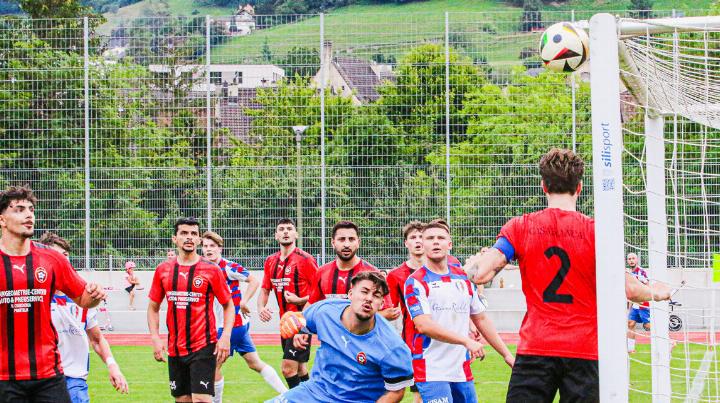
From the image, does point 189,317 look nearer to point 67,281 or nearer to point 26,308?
point 67,281

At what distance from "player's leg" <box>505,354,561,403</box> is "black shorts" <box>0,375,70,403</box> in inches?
123

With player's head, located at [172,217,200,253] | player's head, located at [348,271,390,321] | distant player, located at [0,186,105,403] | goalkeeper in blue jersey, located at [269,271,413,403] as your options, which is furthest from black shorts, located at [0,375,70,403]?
player's head, located at [172,217,200,253]

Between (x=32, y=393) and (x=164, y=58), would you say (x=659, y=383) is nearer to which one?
(x=32, y=393)

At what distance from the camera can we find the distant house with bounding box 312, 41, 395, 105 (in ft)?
71.3

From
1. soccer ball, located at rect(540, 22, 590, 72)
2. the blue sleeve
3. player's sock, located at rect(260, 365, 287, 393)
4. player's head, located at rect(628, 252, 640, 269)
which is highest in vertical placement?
soccer ball, located at rect(540, 22, 590, 72)

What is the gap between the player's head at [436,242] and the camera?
8109 millimetres

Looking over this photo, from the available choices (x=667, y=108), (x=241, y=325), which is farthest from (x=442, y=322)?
(x=241, y=325)

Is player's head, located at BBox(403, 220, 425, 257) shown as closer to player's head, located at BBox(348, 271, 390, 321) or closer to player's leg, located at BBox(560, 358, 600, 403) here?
player's head, located at BBox(348, 271, 390, 321)

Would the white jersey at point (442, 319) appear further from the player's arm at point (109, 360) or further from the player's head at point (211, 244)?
the player's head at point (211, 244)

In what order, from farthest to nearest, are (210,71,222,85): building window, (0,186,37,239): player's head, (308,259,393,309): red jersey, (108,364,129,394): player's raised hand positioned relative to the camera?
1. (210,71,222,85): building window
2. (308,259,393,309): red jersey
3. (108,364,129,394): player's raised hand
4. (0,186,37,239): player's head

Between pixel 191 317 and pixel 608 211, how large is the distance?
5.08 meters

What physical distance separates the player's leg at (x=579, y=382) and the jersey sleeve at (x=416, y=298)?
80.6 inches

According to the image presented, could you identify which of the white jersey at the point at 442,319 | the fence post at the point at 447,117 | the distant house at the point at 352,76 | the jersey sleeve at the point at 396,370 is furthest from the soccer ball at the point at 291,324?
the distant house at the point at 352,76

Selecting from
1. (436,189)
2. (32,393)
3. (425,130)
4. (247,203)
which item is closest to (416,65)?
(425,130)
